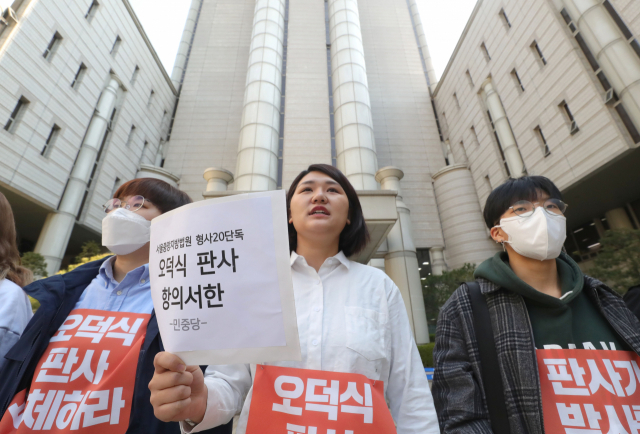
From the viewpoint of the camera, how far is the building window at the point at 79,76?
15461mm

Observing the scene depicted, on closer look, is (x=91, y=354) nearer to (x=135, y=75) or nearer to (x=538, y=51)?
(x=538, y=51)

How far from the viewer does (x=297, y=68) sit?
22047 mm

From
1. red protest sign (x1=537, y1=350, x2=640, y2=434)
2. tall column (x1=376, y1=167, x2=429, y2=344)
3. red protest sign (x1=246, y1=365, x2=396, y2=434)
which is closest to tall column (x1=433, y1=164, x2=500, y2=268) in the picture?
tall column (x1=376, y1=167, x2=429, y2=344)

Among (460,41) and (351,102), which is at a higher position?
(460,41)

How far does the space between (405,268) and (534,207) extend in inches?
488

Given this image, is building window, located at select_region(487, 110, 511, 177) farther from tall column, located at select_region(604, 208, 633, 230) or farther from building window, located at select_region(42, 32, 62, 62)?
building window, located at select_region(42, 32, 62, 62)

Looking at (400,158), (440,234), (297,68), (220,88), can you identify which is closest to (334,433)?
(440,234)

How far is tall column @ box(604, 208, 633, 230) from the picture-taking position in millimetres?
14328

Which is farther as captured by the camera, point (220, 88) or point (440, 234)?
point (220, 88)

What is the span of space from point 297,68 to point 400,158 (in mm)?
10006

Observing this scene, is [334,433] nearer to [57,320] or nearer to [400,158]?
[57,320]

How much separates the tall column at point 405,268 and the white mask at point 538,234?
1129cm

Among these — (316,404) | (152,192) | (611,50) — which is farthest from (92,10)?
(611,50)

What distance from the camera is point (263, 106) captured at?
18.7m
